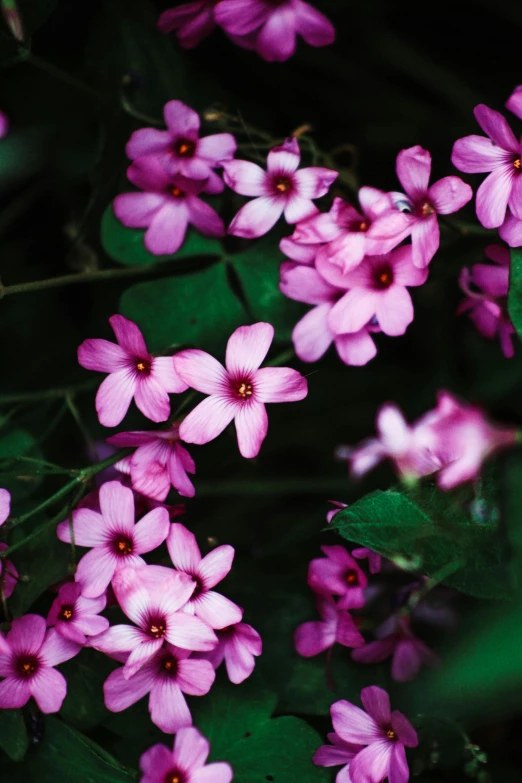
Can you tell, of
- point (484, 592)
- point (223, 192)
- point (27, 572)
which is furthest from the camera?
point (223, 192)

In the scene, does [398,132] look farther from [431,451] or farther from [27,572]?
[27,572]

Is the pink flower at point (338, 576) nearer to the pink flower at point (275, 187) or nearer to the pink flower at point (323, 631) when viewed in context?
the pink flower at point (323, 631)

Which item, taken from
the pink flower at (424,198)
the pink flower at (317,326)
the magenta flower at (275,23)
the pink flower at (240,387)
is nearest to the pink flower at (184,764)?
the pink flower at (240,387)

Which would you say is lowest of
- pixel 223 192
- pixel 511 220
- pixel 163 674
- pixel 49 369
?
pixel 49 369

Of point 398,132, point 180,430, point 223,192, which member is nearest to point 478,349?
point 398,132

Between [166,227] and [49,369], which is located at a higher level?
[166,227]

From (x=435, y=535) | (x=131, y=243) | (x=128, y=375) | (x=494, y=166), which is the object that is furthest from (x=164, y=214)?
(x=435, y=535)

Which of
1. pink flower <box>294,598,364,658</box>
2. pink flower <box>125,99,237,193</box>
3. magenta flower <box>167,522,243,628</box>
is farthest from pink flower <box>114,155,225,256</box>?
pink flower <box>294,598,364,658</box>
